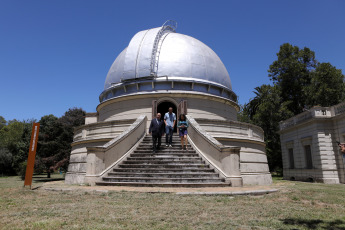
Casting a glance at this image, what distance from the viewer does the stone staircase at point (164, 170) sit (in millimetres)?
8219

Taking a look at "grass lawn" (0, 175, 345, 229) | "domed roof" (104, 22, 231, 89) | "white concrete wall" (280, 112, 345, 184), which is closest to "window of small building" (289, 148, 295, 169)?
"white concrete wall" (280, 112, 345, 184)

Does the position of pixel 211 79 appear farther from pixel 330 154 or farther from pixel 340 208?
pixel 340 208

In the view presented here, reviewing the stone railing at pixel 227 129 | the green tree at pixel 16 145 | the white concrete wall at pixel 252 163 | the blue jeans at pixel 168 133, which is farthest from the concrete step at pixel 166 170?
the green tree at pixel 16 145

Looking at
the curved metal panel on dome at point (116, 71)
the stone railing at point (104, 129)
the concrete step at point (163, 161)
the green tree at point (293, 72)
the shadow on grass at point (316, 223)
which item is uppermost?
the green tree at point (293, 72)

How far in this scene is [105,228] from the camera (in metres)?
3.51

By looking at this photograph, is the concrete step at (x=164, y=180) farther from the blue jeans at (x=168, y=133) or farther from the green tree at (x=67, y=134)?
the green tree at (x=67, y=134)

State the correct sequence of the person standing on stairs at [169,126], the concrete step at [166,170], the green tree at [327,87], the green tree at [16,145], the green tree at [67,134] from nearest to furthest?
the concrete step at [166,170] < the person standing on stairs at [169,126] < the green tree at [67,134] < the green tree at [327,87] < the green tree at [16,145]

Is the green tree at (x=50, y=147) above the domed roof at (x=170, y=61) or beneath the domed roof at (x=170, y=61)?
beneath

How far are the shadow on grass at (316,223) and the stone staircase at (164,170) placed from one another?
400 cm

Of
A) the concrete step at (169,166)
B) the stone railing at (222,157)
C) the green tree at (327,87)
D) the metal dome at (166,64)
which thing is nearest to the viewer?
the stone railing at (222,157)

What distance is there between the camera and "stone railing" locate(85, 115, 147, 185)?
868 centimetres

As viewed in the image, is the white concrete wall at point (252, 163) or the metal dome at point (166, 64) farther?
the metal dome at point (166, 64)

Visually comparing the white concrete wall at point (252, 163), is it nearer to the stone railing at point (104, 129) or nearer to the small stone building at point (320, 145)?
the stone railing at point (104, 129)

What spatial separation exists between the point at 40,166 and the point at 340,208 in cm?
2441
